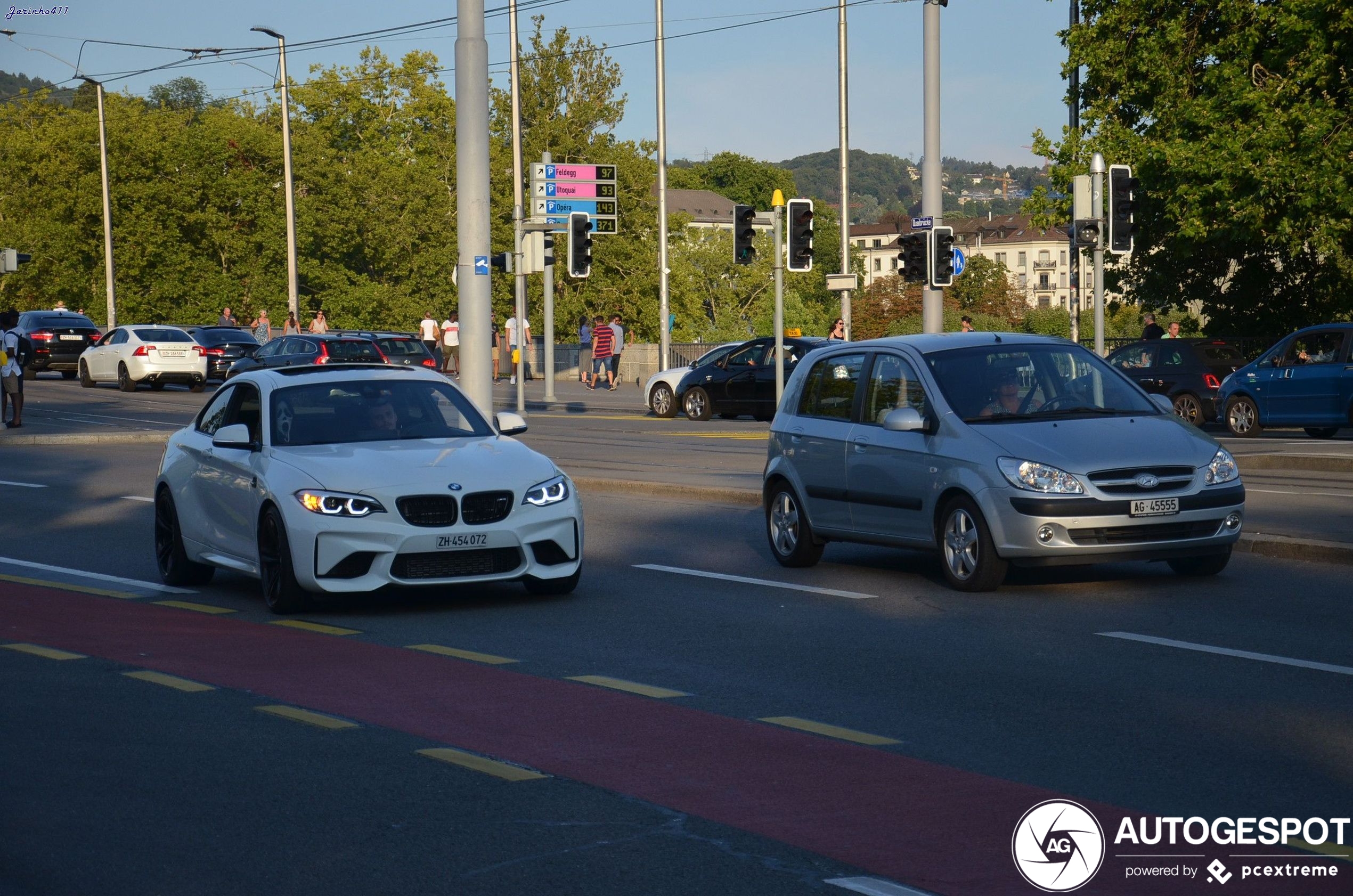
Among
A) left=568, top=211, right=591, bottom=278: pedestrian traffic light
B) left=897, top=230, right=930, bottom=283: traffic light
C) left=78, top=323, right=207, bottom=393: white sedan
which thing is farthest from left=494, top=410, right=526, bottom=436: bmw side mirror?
left=78, top=323, right=207, bottom=393: white sedan

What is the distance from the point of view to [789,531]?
41.9 feet

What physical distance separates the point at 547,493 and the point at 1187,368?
2116cm

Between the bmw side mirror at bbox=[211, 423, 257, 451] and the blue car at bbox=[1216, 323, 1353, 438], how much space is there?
1836cm

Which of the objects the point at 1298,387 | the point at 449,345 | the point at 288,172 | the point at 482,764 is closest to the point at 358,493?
the point at 482,764

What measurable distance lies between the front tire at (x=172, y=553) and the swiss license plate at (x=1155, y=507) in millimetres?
5883

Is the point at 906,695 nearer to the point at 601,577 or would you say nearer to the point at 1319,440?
the point at 601,577

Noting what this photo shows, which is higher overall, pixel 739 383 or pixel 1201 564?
pixel 739 383

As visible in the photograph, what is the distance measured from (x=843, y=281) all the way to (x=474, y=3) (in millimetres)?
12279

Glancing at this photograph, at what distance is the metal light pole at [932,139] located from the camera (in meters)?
26.1

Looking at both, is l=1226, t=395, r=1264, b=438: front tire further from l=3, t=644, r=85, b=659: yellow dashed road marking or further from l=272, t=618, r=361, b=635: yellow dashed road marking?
l=3, t=644, r=85, b=659: yellow dashed road marking

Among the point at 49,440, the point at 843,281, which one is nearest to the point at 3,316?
the point at 49,440

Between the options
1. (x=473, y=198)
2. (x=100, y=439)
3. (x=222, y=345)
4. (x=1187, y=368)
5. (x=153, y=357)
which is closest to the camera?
(x=473, y=198)

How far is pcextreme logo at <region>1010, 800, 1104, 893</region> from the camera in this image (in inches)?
202

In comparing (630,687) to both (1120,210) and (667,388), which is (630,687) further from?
(667,388)
